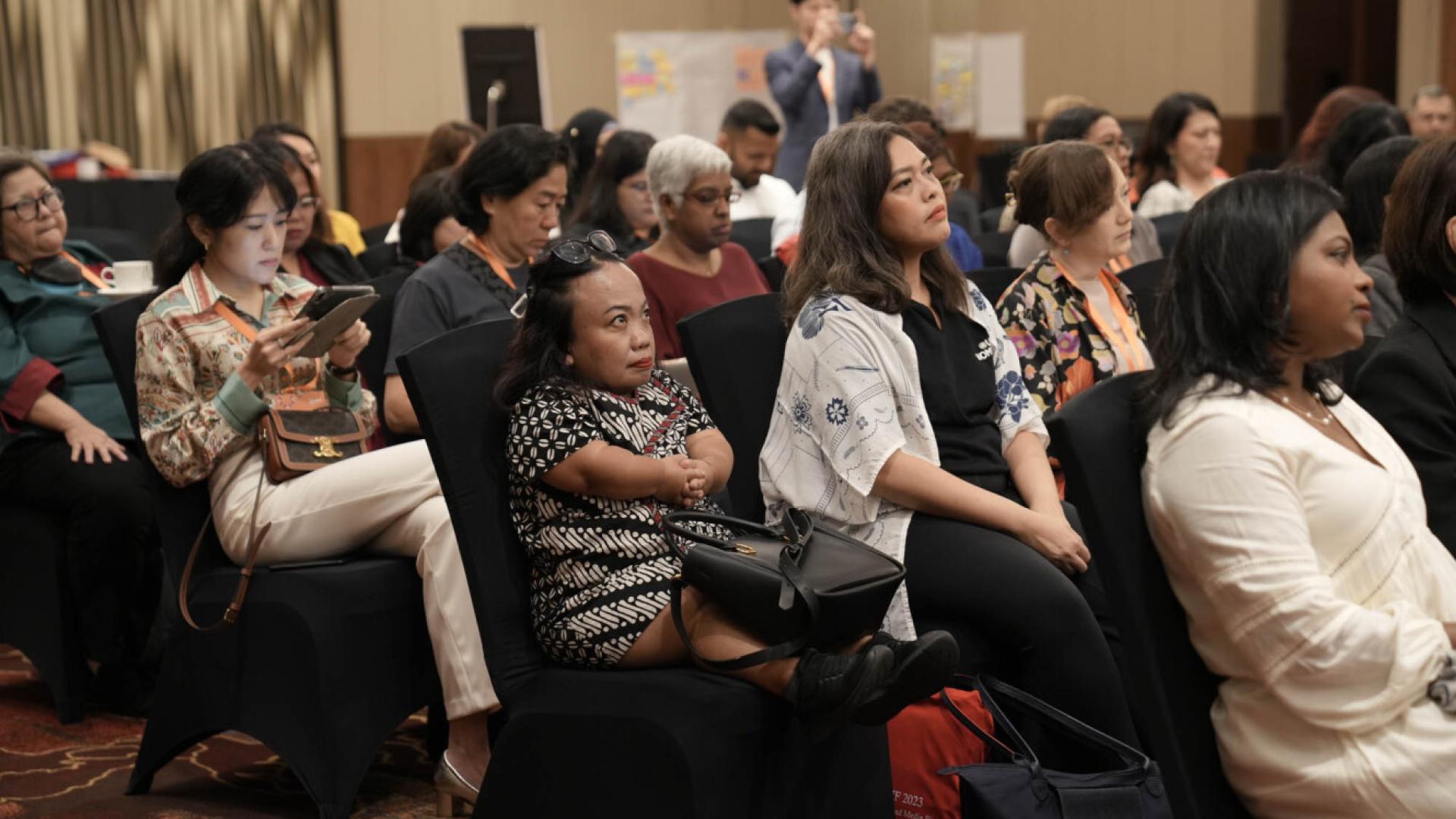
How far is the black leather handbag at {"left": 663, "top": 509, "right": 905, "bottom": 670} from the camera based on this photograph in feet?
7.21

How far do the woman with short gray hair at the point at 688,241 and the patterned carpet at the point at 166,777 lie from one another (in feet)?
3.88

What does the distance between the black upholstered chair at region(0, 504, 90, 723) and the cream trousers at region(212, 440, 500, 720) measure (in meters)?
0.88

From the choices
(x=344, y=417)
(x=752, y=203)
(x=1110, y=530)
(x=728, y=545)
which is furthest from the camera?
(x=752, y=203)

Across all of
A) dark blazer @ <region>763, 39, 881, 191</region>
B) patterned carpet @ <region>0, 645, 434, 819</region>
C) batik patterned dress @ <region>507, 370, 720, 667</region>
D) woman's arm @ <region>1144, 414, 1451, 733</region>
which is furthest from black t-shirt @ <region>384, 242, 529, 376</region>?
dark blazer @ <region>763, 39, 881, 191</region>

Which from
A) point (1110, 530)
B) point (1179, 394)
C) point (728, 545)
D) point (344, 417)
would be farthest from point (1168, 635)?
point (344, 417)

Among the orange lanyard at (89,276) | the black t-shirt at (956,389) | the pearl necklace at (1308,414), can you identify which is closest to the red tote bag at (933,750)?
the black t-shirt at (956,389)

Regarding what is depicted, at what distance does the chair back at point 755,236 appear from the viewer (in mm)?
5246

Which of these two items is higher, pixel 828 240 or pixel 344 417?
pixel 828 240

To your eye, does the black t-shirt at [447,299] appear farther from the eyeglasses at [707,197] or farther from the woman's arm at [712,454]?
the woman's arm at [712,454]

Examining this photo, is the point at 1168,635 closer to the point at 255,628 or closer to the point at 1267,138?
the point at 255,628

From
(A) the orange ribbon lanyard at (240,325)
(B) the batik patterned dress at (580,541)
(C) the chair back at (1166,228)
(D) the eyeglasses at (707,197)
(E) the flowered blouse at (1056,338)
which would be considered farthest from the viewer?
(C) the chair back at (1166,228)

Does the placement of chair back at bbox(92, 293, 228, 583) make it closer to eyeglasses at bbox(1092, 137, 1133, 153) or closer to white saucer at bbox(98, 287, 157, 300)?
white saucer at bbox(98, 287, 157, 300)

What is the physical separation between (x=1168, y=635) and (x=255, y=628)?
1746mm

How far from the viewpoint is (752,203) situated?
232 inches
